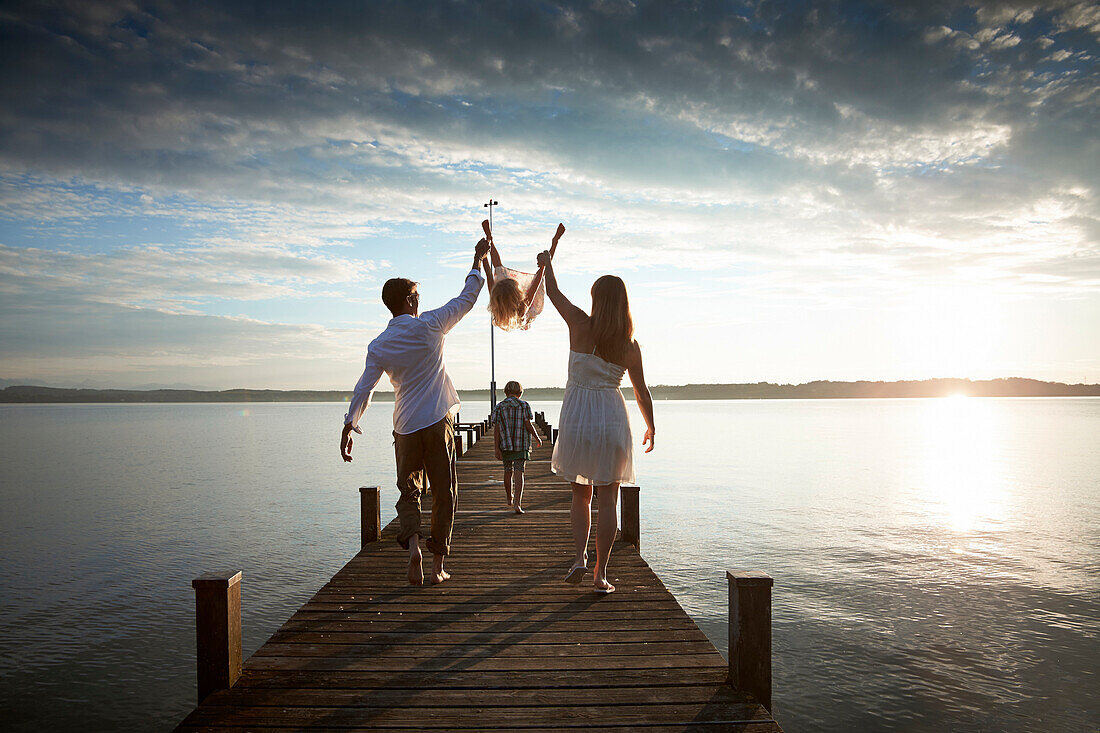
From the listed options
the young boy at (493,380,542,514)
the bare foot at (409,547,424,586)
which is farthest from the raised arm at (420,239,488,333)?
the young boy at (493,380,542,514)

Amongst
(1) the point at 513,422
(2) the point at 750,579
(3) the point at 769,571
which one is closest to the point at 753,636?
(2) the point at 750,579

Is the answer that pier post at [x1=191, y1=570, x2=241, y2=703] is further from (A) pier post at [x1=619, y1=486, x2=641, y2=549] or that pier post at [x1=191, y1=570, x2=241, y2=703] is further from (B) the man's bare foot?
(A) pier post at [x1=619, y1=486, x2=641, y2=549]

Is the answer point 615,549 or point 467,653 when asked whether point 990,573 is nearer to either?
point 615,549

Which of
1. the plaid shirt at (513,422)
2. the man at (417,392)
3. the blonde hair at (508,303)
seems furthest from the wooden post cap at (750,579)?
the plaid shirt at (513,422)

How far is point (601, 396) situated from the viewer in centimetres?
482

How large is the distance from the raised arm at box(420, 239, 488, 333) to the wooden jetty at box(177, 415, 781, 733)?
2.02m

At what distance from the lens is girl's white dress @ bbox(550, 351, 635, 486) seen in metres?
Result: 4.78

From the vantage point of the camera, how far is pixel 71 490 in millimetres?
24750

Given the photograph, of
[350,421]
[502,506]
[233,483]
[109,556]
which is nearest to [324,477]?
[233,483]

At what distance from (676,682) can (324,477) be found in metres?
27.2

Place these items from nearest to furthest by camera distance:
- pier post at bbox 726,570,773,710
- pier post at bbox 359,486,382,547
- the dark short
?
pier post at bbox 726,570,773,710 → pier post at bbox 359,486,382,547 → the dark short

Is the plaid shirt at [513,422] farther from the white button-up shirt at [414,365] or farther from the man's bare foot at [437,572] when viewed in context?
the white button-up shirt at [414,365]

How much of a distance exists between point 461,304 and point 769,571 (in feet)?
34.3

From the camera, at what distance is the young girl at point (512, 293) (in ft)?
16.4
